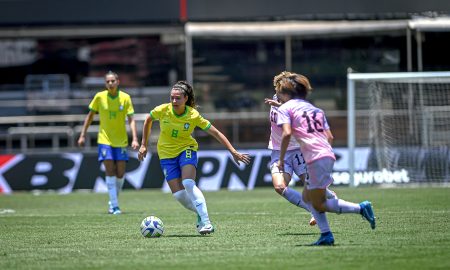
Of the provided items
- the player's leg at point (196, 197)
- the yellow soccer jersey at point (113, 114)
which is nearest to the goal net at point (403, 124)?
the yellow soccer jersey at point (113, 114)

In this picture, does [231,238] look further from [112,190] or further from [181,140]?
[112,190]

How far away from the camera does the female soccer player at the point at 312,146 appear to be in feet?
34.0

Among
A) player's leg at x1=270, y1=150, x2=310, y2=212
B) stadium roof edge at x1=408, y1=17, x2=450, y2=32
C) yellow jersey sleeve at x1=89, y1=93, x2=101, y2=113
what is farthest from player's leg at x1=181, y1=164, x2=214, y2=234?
stadium roof edge at x1=408, y1=17, x2=450, y2=32

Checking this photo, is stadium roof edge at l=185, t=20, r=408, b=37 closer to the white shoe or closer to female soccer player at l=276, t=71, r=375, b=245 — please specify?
the white shoe

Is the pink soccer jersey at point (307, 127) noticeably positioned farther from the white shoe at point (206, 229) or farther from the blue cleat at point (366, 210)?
the white shoe at point (206, 229)

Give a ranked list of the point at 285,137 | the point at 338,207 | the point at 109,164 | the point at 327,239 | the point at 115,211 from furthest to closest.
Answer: the point at 109,164 → the point at 115,211 → the point at 327,239 → the point at 338,207 → the point at 285,137

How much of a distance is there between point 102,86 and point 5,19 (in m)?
3.92

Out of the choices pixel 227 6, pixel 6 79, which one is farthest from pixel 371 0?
pixel 6 79

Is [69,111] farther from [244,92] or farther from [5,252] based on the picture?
[5,252]

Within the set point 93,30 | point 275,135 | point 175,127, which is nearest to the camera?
point 175,127

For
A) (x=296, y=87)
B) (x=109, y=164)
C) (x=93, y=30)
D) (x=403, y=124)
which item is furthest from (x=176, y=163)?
(x=93, y=30)

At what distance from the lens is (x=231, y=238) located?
11.9 m

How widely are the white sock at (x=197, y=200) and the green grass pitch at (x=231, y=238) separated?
30 centimetres

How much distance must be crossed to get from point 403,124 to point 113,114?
1072cm
